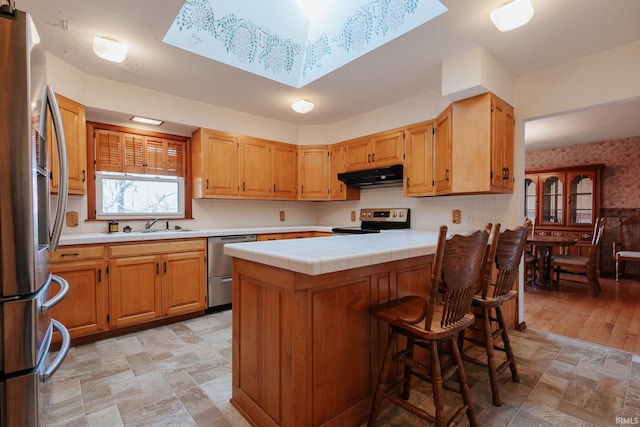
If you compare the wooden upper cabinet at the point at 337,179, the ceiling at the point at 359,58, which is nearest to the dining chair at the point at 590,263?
the ceiling at the point at 359,58

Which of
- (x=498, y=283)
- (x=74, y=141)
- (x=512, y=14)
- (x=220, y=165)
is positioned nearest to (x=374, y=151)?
(x=220, y=165)

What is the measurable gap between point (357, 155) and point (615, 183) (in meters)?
4.82

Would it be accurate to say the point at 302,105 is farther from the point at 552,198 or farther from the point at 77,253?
the point at 552,198

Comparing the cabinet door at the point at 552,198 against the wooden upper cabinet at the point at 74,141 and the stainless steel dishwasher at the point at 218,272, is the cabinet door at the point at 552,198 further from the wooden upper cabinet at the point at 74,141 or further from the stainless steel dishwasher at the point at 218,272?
the wooden upper cabinet at the point at 74,141

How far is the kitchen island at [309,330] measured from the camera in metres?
1.35

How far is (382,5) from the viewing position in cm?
231

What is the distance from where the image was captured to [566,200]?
5.65m

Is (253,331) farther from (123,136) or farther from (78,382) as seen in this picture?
(123,136)

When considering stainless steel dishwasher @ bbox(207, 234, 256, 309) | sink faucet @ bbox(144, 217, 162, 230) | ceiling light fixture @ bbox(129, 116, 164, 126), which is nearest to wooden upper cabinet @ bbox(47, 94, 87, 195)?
ceiling light fixture @ bbox(129, 116, 164, 126)

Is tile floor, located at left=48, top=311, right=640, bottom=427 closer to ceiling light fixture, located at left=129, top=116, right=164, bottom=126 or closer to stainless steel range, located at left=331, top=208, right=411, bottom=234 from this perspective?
stainless steel range, located at left=331, top=208, right=411, bottom=234

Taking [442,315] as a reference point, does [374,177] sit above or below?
above

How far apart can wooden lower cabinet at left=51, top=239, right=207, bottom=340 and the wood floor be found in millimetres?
3483

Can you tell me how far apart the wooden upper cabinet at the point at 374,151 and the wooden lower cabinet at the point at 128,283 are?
222 cm

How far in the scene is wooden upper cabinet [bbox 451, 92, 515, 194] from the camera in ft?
8.37
